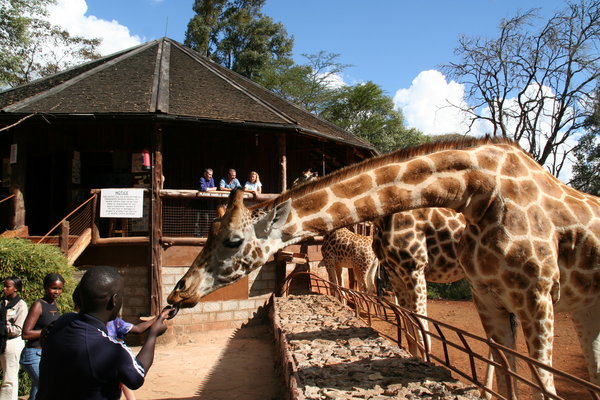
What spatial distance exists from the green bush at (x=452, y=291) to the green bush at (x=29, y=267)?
45.5 feet

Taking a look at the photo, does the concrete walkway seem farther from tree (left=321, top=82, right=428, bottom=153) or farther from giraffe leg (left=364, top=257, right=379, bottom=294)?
tree (left=321, top=82, right=428, bottom=153)

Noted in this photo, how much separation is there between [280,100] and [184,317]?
31.6 ft

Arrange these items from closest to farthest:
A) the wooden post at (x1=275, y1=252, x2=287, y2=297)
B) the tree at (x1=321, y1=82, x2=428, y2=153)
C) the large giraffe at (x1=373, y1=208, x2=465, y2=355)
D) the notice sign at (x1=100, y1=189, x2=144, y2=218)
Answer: the large giraffe at (x1=373, y1=208, x2=465, y2=355) → the notice sign at (x1=100, y1=189, x2=144, y2=218) → the wooden post at (x1=275, y1=252, x2=287, y2=297) → the tree at (x1=321, y1=82, x2=428, y2=153)

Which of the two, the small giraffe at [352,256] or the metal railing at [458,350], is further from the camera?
the small giraffe at [352,256]

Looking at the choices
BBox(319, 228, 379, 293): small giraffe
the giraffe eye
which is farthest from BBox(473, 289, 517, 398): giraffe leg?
BBox(319, 228, 379, 293): small giraffe

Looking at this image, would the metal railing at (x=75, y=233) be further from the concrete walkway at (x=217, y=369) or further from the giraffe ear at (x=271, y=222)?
the giraffe ear at (x=271, y=222)

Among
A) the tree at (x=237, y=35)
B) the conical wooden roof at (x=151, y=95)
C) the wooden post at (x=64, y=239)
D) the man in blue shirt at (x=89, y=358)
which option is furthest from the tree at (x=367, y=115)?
the man in blue shirt at (x=89, y=358)

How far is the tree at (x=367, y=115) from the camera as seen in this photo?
103ft

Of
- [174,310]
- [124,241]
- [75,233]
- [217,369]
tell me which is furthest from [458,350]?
[75,233]

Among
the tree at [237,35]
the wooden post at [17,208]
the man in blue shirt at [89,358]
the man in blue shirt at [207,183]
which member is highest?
the tree at [237,35]

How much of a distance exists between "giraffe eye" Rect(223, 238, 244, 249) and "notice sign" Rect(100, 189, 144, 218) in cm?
747

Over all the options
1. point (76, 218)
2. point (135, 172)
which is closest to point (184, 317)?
point (76, 218)

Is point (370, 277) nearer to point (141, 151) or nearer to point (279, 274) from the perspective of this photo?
point (279, 274)

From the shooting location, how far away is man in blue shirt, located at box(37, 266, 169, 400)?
2.21 meters
